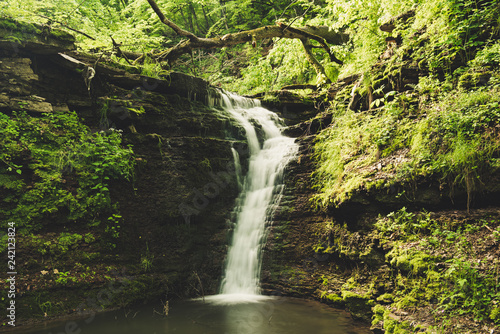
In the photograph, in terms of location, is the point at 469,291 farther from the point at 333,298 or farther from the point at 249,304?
the point at 249,304

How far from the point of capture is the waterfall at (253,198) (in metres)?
6.39

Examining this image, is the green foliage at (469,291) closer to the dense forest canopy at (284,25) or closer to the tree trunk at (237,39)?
the dense forest canopy at (284,25)

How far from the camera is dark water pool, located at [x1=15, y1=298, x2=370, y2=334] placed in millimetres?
4398

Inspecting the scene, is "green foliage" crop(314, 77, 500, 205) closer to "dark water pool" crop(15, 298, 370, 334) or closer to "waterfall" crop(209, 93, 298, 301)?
"waterfall" crop(209, 93, 298, 301)

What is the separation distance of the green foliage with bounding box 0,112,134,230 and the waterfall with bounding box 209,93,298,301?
2.89m

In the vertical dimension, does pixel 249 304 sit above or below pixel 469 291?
below

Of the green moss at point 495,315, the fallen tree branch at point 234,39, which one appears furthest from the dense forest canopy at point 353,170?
the fallen tree branch at point 234,39

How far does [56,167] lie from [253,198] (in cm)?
439

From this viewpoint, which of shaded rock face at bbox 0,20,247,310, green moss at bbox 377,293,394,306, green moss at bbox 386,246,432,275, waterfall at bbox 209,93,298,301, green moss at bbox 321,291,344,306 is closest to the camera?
green moss at bbox 386,246,432,275

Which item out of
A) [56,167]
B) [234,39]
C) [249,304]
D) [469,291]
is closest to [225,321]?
[249,304]

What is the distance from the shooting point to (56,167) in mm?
5852

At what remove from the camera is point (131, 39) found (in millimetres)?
11609

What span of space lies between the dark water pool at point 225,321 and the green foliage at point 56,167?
202 cm

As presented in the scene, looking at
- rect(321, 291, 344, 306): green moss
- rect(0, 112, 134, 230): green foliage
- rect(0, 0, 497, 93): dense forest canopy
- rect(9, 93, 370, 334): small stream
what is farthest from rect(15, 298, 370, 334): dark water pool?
rect(0, 0, 497, 93): dense forest canopy
